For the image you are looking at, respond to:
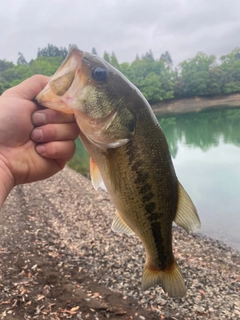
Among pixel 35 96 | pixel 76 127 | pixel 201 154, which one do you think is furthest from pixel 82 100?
pixel 201 154

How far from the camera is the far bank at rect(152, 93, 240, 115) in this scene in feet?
223

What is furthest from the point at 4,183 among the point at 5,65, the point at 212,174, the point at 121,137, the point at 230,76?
the point at 230,76

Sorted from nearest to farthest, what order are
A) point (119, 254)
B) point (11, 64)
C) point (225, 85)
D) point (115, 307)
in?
point (115, 307), point (119, 254), point (11, 64), point (225, 85)

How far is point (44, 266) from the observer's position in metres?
6.94

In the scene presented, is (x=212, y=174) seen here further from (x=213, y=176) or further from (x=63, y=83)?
(x=63, y=83)

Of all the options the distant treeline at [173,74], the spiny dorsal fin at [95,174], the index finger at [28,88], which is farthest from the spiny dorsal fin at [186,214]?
the distant treeline at [173,74]

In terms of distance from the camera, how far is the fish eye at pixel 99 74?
2.27 m

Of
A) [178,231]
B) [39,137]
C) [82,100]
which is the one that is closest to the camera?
[82,100]

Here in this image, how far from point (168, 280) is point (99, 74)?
6.00ft

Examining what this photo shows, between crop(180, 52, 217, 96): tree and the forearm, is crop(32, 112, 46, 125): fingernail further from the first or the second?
crop(180, 52, 217, 96): tree

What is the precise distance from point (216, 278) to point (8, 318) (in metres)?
4.61

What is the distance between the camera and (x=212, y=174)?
59.1 feet

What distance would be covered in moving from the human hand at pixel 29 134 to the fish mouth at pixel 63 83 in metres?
0.21

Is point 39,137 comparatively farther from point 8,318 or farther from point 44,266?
point 44,266
